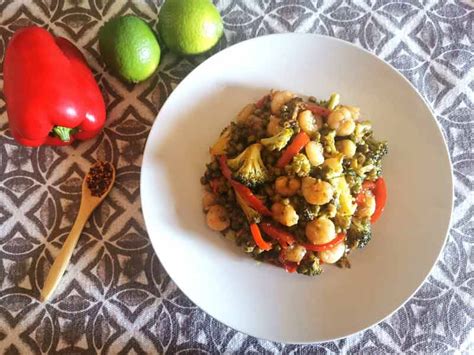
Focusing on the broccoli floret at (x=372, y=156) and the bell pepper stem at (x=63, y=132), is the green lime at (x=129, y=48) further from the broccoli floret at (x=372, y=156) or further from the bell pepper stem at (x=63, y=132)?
the broccoli floret at (x=372, y=156)

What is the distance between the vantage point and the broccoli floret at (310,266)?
130cm

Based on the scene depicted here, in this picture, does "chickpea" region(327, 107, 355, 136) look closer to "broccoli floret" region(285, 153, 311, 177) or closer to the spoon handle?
"broccoli floret" region(285, 153, 311, 177)

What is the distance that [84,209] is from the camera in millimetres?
1487

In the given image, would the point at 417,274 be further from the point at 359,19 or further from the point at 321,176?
the point at 359,19

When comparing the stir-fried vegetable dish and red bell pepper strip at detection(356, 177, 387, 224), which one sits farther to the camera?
red bell pepper strip at detection(356, 177, 387, 224)

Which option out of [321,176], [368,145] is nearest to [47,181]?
[321,176]

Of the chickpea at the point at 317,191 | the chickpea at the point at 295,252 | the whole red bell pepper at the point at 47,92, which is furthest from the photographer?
the whole red bell pepper at the point at 47,92

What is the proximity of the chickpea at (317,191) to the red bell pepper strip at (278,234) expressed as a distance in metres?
0.13

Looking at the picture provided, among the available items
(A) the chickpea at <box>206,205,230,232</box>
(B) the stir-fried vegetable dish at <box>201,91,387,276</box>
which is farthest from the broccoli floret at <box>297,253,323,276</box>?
(A) the chickpea at <box>206,205,230,232</box>

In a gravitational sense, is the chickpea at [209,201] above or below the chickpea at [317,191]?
below

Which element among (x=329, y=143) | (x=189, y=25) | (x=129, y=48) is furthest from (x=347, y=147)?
(x=129, y=48)

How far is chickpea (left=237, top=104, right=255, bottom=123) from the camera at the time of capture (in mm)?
1384

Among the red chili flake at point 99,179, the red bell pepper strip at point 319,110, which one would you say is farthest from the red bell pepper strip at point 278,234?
the red chili flake at point 99,179

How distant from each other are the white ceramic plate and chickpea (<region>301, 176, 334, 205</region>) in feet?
0.89
